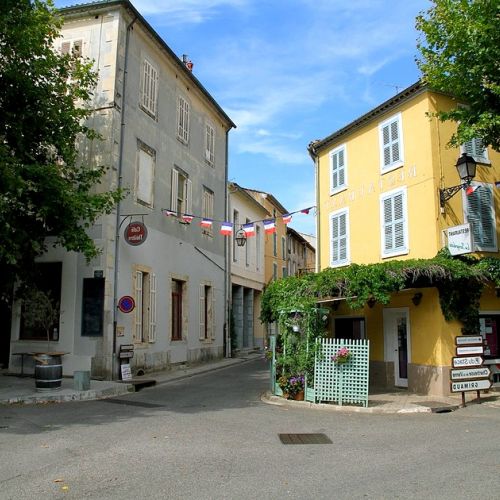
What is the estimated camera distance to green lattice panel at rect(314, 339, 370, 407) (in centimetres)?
1088

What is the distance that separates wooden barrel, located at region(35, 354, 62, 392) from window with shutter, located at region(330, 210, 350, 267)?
8.01 m

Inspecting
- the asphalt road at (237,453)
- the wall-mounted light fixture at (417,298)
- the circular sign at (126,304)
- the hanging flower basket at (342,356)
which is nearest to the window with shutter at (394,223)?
the wall-mounted light fixture at (417,298)

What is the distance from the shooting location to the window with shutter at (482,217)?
1299 cm

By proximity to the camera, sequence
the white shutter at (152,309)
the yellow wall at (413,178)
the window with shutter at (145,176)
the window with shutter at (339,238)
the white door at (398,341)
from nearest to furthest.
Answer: the yellow wall at (413,178) < the white door at (398,341) < the window with shutter at (339,238) < the window with shutter at (145,176) < the white shutter at (152,309)

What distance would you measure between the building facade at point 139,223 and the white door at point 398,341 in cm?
678

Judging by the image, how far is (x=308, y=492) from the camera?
5.04 meters

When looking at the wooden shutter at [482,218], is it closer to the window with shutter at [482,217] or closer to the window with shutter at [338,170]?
the window with shutter at [482,217]

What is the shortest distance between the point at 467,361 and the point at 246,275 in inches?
688

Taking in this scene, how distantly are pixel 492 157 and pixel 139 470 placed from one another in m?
11.7

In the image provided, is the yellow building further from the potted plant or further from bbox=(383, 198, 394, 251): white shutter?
the potted plant

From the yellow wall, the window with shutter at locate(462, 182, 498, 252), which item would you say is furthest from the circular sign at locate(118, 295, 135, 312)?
the window with shutter at locate(462, 182, 498, 252)

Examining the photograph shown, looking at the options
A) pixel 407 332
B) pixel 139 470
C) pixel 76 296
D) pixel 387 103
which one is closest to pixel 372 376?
pixel 407 332

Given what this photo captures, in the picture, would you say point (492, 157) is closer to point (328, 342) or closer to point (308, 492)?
point (328, 342)

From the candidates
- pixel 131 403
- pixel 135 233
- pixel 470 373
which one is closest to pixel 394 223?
pixel 470 373
